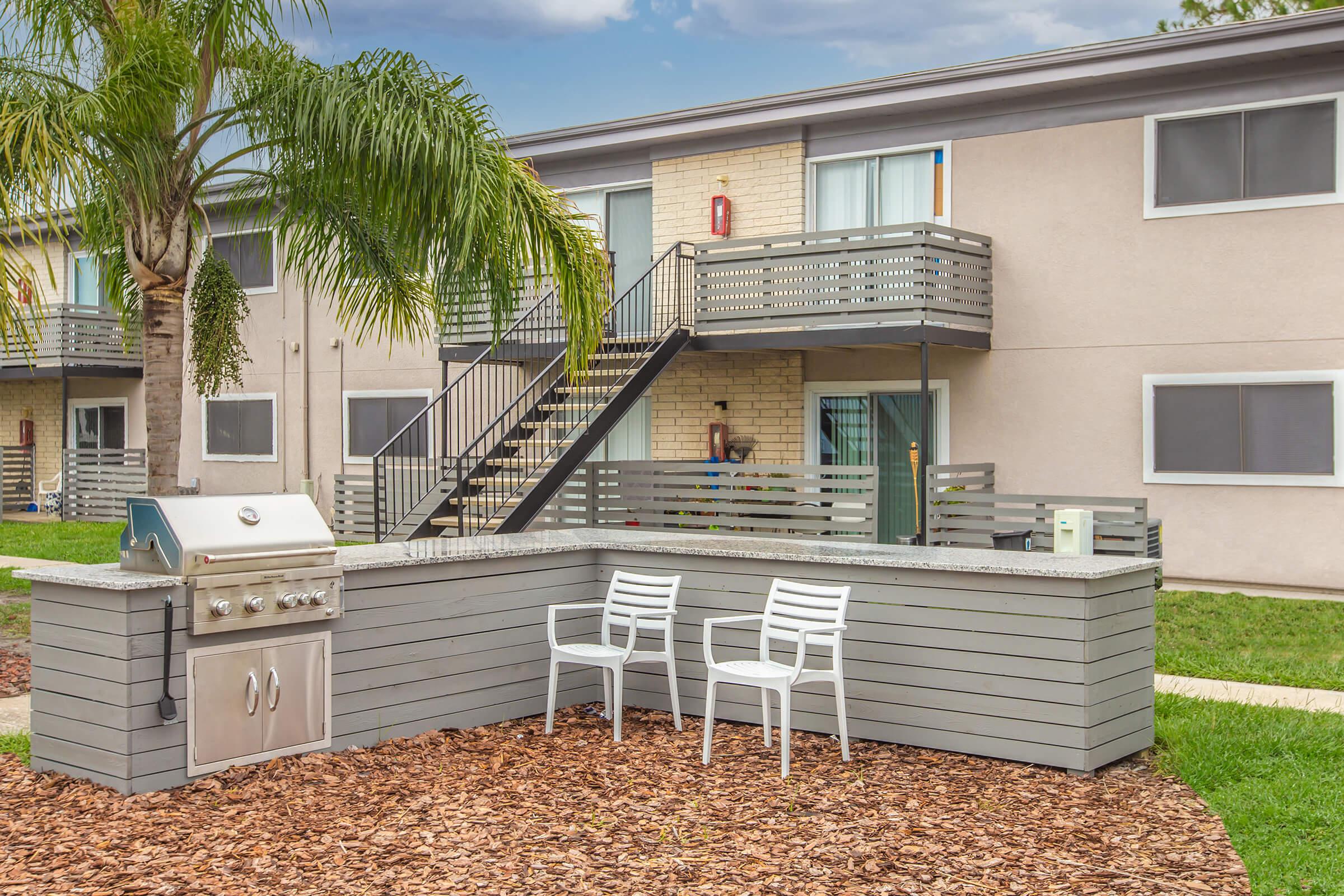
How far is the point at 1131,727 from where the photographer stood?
6.82m

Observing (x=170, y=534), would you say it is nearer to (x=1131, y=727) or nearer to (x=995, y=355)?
(x=1131, y=727)

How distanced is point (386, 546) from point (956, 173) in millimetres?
9720

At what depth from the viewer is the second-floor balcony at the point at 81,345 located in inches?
901

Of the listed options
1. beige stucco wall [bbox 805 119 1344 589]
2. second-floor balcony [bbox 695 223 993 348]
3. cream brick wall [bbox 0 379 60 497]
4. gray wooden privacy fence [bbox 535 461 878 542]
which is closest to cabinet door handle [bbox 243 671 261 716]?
gray wooden privacy fence [bbox 535 461 878 542]

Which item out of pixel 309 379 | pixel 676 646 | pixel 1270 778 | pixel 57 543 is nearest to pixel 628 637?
pixel 676 646

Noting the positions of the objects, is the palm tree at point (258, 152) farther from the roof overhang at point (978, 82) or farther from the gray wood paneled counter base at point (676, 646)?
the roof overhang at point (978, 82)

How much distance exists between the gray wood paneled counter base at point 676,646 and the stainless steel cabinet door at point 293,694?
110mm

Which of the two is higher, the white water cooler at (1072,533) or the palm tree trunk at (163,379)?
the palm tree trunk at (163,379)

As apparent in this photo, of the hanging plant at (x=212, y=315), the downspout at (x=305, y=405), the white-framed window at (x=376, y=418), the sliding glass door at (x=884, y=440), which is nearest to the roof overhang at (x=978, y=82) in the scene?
the sliding glass door at (x=884, y=440)

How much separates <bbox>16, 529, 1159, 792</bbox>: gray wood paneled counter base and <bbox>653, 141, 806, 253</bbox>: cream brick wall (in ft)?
29.8

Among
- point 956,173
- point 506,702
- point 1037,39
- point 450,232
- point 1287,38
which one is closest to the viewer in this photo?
point 506,702

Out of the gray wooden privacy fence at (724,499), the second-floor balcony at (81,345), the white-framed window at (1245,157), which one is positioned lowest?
the gray wooden privacy fence at (724,499)

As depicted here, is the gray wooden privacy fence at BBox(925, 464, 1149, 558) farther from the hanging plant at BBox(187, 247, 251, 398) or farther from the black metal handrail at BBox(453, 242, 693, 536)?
the hanging plant at BBox(187, 247, 251, 398)

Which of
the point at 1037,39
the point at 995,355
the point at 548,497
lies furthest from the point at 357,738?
the point at 1037,39
